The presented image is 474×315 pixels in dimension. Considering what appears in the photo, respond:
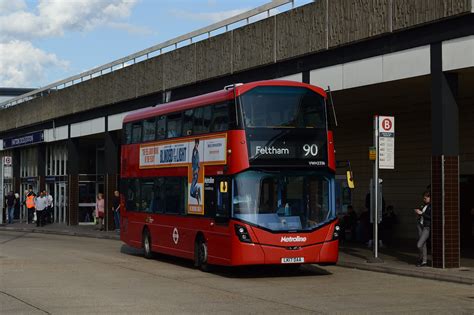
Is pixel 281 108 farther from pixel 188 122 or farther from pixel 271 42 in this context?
pixel 271 42

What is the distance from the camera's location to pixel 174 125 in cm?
1933

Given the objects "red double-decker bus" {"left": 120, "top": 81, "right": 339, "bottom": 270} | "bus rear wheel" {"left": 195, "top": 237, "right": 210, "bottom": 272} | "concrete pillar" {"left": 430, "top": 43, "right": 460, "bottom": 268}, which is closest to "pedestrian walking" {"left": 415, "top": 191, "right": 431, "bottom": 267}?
"concrete pillar" {"left": 430, "top": 43, "right": 460, "bottom": 268}

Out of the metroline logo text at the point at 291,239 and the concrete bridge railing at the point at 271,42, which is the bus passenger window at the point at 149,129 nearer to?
the concrete bridge railing at the point at 271,42

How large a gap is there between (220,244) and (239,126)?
8.33 ft

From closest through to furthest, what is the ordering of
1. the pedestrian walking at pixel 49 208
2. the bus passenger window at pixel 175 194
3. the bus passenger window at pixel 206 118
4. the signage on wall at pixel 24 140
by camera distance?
the bus passenger window at pixel 206 118
the bus passenger window at pixel 175 194
the pedestrian walking at pixel 49 208
the signage on wall at pixel 24 140

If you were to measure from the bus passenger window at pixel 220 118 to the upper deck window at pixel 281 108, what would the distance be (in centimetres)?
57

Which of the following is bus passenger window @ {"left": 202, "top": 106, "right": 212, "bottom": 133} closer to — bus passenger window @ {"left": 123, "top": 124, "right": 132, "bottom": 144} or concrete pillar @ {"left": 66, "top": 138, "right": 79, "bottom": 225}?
bus passenger window @ {"left": 123, "top": 124, "right": 132, "bottom": 144}

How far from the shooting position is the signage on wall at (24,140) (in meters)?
46.2

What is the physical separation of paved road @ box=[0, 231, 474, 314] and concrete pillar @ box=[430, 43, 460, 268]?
1.57 m

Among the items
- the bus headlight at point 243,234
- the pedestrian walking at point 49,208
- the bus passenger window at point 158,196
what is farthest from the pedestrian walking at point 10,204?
the bus headlight at point 243,234

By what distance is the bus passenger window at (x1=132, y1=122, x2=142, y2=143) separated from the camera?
2167 centimetres

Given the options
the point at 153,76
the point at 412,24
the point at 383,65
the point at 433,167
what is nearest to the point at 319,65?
the point at 383,65

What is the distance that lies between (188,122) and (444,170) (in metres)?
5.89

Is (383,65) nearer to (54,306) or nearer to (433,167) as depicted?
(433,167)
